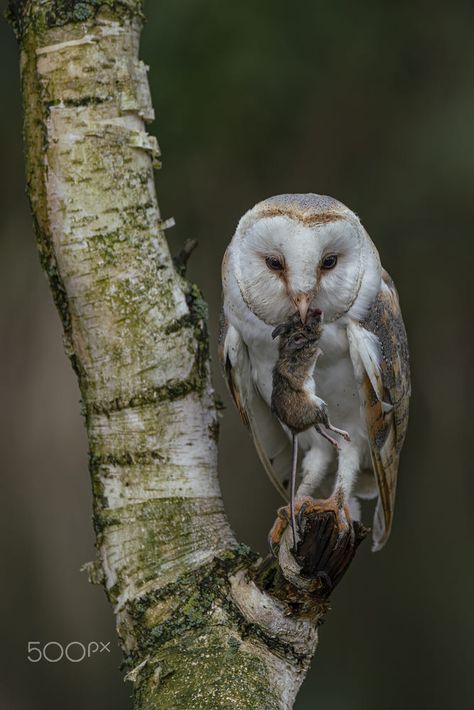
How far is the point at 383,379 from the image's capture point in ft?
9.23

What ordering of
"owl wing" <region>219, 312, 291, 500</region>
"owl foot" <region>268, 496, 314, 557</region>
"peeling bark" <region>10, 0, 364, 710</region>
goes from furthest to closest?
1. "owl wing" <region>219, 312, 291, 500</region>
2. "owl foot" <region>268, 496, 314, 557</region>
3. "peeling bark" <region>10, 0, 364, 710</region>

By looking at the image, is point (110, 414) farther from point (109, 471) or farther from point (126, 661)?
point (126, 661)

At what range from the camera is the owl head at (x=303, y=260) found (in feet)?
8.12

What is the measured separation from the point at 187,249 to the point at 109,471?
1.99ft

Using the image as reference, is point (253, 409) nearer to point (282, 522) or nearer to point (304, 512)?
point (282, 522)

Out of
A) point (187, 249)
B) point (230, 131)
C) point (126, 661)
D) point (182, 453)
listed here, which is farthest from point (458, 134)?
point (126, 661)

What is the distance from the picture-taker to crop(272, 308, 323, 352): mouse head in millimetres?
2418

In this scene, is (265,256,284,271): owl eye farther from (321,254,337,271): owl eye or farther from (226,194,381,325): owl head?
(321,254,337,271): owl eye

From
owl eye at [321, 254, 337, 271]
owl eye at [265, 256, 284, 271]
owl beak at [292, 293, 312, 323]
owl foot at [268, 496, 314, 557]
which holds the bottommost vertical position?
owl foot at [268, 496, 314, 557]

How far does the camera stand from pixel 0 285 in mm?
4836

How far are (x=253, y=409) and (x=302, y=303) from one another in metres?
0.74

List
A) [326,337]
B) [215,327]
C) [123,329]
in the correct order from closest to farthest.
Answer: [123,329]
[326,337]
[215,327]

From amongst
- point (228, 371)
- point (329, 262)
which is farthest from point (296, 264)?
point (228, 371)

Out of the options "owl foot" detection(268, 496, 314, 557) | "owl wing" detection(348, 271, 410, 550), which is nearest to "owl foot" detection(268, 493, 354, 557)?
"owl foot" detection(268, 496, 314, 557)
